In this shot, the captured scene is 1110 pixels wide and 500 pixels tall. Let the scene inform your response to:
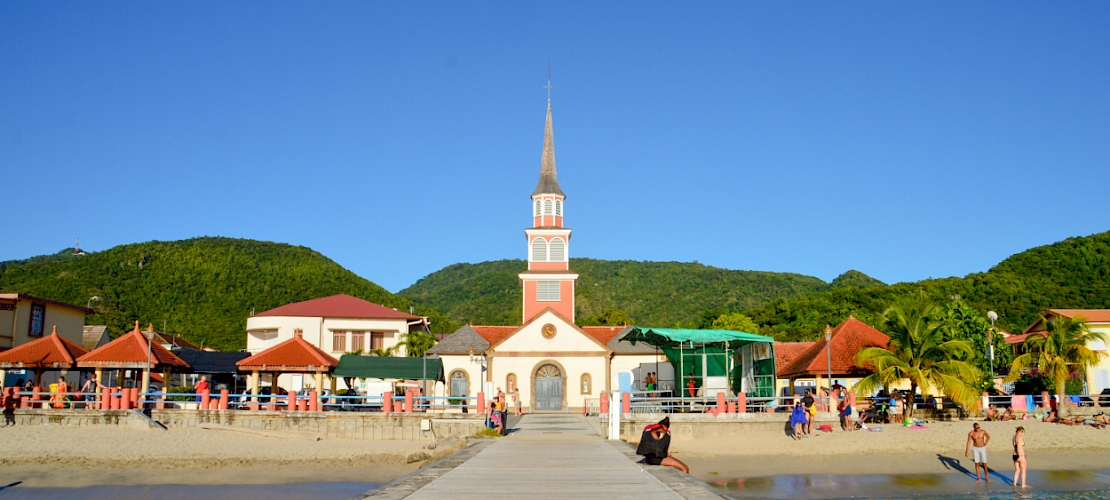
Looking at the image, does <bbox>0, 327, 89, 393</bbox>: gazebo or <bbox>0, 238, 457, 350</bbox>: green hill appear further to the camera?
<bbox>0, 238, 457, 350</bbox>: green hill

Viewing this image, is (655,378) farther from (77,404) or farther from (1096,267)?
(1096,267)

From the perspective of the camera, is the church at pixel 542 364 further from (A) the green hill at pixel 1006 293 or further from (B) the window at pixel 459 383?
(A) the green hill at pixel 1006 293

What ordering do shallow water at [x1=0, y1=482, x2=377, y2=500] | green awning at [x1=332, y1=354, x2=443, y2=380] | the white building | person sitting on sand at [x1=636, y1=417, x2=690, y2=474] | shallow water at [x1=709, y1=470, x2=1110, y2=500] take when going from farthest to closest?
the white building
green awning at [x1=332, y1=354, x2=443, y2=380]
shallow water at [x1=0, y1=482, x2=377, y2=500]
shallow water at [x1=709, y1=470, x2=1110, y2=500]
person sitting on sand at [x1=636, y1=417, x2=690, y2=474]

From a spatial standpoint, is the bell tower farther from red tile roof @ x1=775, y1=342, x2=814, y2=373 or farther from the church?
red tile roof @ x1=775, y1=342, x2=814, y2=373

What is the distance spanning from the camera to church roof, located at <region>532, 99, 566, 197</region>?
4691 centimetres

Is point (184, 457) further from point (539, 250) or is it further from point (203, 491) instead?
point (539, 250)

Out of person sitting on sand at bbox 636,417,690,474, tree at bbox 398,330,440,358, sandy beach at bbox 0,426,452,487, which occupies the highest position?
tree at bbox 398,330,440,358

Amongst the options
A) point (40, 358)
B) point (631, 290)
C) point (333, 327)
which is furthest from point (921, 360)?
point (631, 290)

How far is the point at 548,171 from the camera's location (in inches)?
1884

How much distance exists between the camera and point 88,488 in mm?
22281

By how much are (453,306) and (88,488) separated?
307 feet

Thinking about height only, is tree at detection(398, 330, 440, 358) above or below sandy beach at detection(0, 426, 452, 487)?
above

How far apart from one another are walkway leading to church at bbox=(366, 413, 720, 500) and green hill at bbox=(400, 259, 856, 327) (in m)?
72.5

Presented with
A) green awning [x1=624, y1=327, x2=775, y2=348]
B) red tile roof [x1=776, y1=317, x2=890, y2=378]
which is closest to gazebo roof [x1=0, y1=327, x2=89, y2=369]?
green awning [x1=624, y1=327, x2=775, y2=348]
